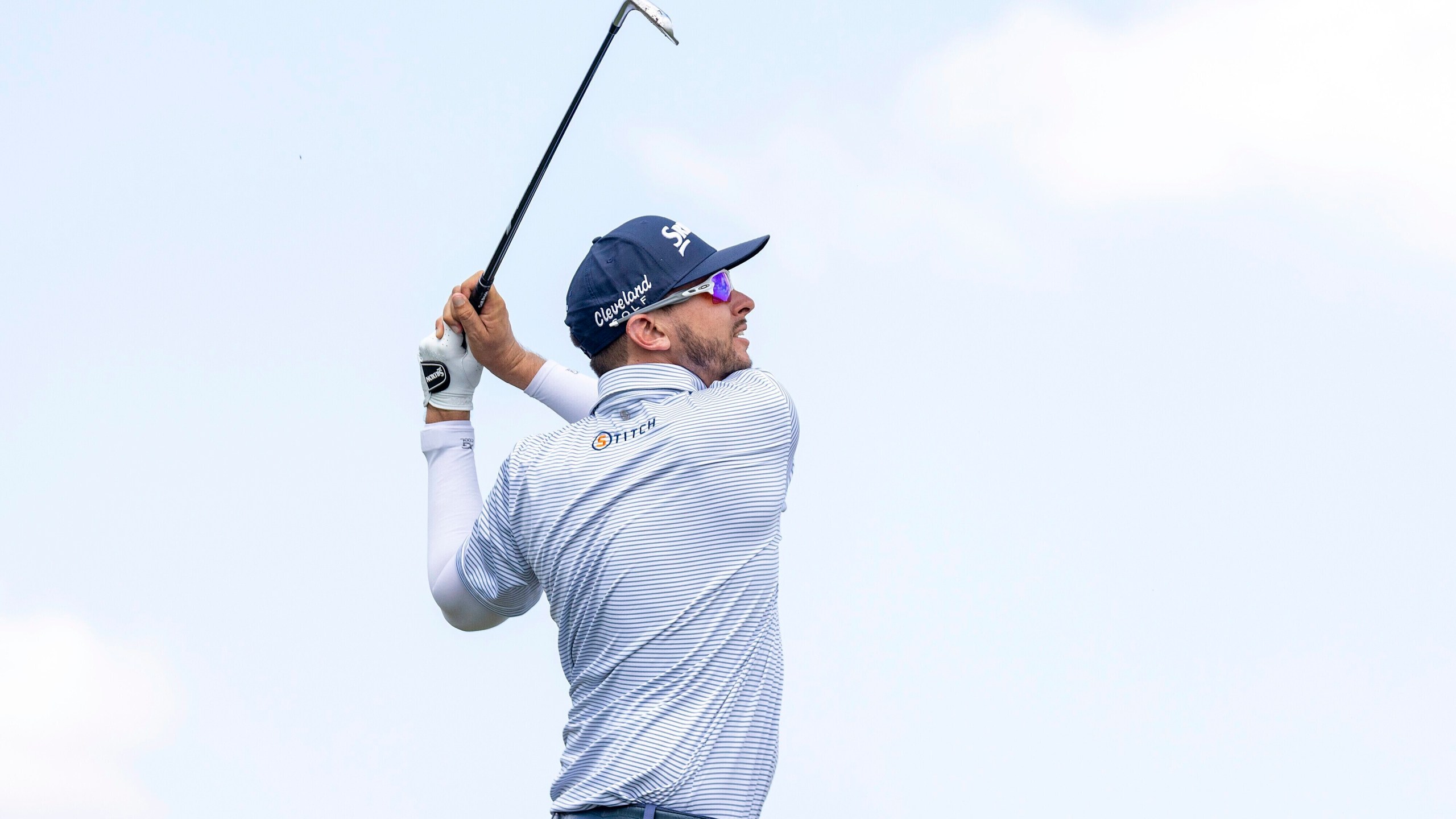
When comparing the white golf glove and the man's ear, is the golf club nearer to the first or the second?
the white golf glove

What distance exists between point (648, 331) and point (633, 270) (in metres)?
0.21

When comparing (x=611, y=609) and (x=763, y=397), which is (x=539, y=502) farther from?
(x=763, y=397)

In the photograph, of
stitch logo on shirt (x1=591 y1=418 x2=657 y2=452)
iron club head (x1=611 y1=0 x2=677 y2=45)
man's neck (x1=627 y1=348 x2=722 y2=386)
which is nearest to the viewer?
stitch logo on shirt (x1=591 y1=418 x2=657 y2=452)

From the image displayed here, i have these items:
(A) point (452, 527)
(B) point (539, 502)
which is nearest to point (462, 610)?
(A) point (452, 527)

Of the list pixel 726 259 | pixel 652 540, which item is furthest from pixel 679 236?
pixel 652 540

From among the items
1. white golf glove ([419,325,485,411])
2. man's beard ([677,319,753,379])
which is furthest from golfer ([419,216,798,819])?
white golf glove ([419,325,485,411])

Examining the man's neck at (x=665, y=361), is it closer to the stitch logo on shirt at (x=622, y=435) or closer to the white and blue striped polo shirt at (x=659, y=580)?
the white and blue striped polo shirt at (x=659, y=580)

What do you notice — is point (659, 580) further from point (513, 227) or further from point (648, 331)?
point (513, 227)

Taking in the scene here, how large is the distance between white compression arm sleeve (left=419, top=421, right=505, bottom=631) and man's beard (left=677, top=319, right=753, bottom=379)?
34.4 inches

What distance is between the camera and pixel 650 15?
6.02 meters

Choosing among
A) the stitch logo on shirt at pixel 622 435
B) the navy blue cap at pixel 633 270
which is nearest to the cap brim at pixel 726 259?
the navy blue cap at pixel 633 270

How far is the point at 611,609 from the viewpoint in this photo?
4.47 meters

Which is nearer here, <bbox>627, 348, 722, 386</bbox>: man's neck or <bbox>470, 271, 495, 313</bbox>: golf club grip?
<bbox>627, 348, 722, 386</bbox>: man's neck

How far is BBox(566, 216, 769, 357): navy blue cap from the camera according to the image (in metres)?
5.06
